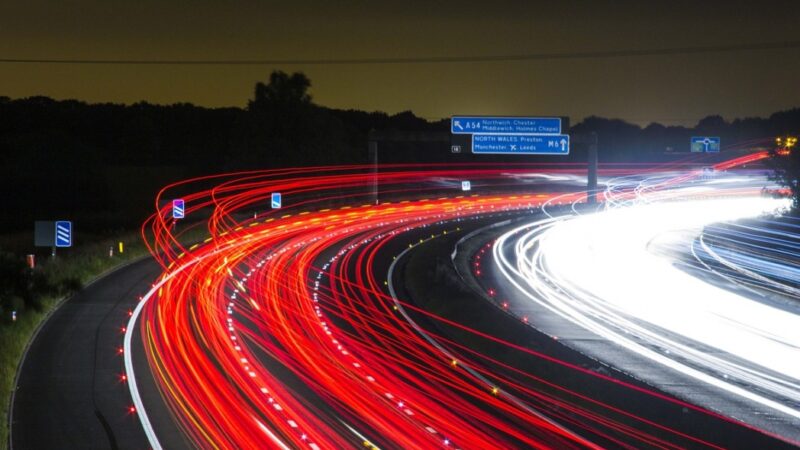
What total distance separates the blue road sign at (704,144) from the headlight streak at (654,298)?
1807 cm

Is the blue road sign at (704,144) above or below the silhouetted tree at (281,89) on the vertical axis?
below

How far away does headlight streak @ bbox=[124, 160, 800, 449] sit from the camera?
45.0 feet

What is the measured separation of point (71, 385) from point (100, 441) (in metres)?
4.25

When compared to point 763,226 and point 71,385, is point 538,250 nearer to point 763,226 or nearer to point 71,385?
point 763,226

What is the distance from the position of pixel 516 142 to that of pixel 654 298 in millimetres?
25284

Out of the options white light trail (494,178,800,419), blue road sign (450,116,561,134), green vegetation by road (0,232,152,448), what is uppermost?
blue road sign (450,116,561,134)

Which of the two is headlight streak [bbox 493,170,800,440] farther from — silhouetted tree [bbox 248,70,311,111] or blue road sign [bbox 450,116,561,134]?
silhouetted tree [bbox 248,70,311,111]

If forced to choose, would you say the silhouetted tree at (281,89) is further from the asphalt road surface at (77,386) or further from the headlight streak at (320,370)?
the asphalt road surface at (77,386)

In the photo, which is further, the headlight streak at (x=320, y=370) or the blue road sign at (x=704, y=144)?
the blue road sign at (x=704, y=144)

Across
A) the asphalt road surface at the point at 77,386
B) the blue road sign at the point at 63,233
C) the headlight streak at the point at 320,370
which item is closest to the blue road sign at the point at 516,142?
the headlight streak at the point at 320,370

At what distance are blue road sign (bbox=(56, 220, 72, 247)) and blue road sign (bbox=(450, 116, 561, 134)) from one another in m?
24.5

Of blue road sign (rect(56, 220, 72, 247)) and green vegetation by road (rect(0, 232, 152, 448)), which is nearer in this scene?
green vegetation by road (rect(0, 232, 152, 448))

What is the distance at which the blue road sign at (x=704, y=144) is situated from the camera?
8062cm

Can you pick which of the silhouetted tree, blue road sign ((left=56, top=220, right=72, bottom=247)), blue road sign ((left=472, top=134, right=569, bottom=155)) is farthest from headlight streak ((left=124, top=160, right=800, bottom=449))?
the silhouetted tree
